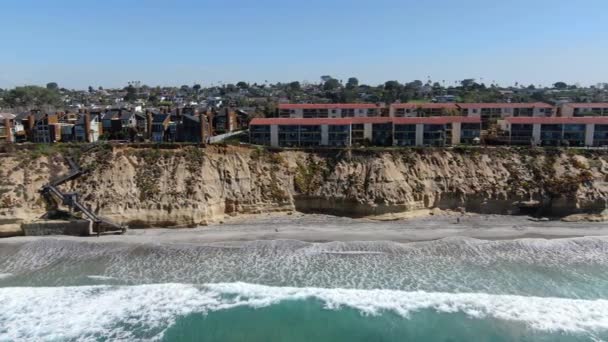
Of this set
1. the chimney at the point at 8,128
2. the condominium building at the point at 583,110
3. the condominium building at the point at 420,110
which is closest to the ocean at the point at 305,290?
the chimney at the point at 8,128

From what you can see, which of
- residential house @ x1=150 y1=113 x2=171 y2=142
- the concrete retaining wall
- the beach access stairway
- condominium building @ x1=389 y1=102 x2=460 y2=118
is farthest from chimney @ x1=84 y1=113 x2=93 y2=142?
condominium building @ x1=389 y1=102 x2=460 y2=118

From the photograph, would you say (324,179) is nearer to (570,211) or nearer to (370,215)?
(370,215)

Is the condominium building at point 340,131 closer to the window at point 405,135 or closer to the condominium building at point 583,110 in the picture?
the window at point 405,135

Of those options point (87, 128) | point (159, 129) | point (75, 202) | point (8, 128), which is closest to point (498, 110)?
point (159, 129)

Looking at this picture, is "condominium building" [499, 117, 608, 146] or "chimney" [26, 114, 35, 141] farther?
"chimney" [26, 114, 35, 141]

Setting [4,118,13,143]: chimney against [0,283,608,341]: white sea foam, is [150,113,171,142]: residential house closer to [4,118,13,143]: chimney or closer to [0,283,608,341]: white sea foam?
[4,118,13,143]: chimney

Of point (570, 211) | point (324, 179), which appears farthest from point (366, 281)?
point (570, 211)

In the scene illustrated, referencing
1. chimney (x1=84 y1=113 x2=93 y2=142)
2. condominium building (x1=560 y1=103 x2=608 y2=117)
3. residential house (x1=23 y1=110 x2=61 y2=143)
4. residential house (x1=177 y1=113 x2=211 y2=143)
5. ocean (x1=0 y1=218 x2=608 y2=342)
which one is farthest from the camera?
condominium building (x1=560 y1=103 x2=608 y2=117)

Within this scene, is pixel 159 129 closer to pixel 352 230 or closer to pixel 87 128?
pixel 87 128
